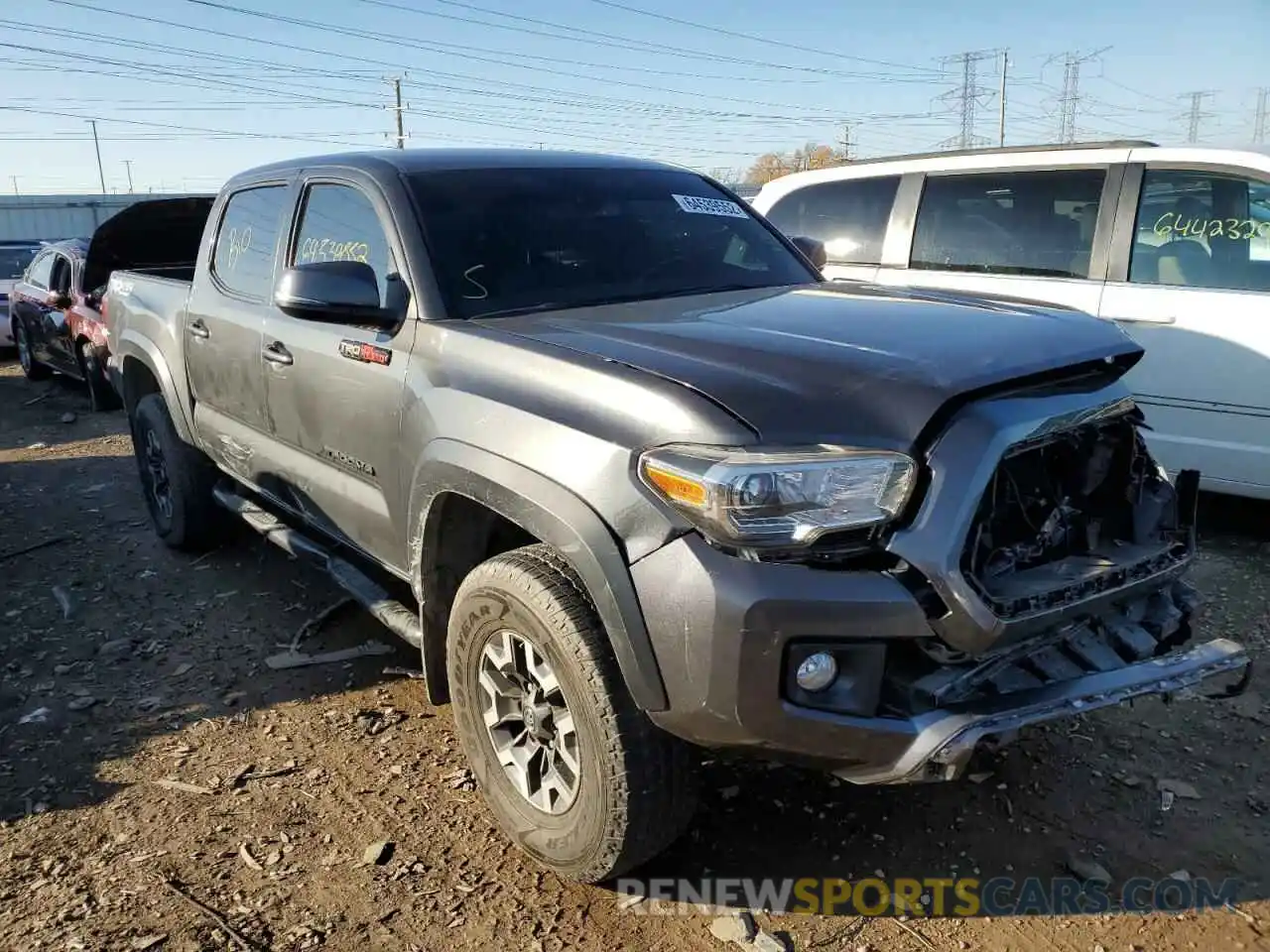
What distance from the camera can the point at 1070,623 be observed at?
251 centimetres

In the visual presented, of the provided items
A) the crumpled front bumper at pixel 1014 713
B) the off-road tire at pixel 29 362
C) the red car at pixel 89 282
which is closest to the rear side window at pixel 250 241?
the red car at pixel 89 282

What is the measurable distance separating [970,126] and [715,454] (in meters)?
72.1

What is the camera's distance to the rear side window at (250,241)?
13.9ft

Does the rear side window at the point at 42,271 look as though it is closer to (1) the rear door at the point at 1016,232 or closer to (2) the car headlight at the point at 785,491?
(1) the rear door at the point at 1016,232

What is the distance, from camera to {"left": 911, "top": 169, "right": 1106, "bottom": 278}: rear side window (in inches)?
226

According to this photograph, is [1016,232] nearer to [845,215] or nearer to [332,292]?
[845,215]

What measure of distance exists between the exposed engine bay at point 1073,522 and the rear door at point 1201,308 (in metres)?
2.71

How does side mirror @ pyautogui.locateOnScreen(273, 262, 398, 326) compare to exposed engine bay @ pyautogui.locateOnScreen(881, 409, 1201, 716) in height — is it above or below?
above

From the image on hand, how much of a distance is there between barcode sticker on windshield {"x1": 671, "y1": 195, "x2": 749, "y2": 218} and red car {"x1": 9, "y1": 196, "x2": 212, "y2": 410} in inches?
188

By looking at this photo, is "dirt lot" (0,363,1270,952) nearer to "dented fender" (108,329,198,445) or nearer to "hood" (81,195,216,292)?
"dented fender" (108,329,198,445)

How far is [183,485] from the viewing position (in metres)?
5.36

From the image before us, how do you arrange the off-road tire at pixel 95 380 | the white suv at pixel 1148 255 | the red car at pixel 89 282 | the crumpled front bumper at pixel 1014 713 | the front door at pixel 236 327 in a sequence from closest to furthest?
1. the crumpled front bumper at pixel 1014 713
2. the front door at pixel 236 327
3. the white suv at pixel 1148 255
4. the red car at pixel 89 282
5. the off-road tire at pixel 95 380

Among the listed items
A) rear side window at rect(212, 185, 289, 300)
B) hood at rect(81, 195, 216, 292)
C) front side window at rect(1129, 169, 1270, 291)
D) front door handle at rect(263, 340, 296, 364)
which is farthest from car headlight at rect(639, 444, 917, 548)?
hood at rect(81, 195, 216, 292)

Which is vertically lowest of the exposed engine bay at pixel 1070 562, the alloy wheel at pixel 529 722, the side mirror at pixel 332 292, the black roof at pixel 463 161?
the alloy wheel at pixel 529 722
